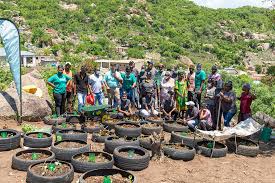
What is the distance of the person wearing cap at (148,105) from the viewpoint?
12.5 meters

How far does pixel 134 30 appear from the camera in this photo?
301ft

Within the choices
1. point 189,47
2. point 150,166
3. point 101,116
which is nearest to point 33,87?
point 101,116

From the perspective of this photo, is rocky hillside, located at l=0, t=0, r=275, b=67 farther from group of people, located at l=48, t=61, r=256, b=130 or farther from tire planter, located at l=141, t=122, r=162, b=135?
tire planter, located at l=141, t=122, r=162, b=135

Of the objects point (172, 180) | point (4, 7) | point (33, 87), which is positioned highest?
point (4, 7)

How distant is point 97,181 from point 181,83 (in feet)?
20.6

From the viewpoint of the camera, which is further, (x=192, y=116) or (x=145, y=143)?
(x=192, y=116)

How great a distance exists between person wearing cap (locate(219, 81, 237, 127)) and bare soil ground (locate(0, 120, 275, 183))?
1789 mm

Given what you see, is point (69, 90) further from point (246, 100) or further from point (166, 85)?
point (246, 100)

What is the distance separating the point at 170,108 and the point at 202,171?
450 cm

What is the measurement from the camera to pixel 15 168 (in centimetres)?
757

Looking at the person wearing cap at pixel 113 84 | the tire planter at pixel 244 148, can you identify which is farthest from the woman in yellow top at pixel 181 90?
the tire planter at pixel 244 148

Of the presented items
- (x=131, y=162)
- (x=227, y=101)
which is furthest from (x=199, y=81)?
(x=131, y=162)

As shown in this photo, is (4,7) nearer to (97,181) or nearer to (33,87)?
(33,87)

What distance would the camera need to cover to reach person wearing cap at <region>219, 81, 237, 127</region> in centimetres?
1062
